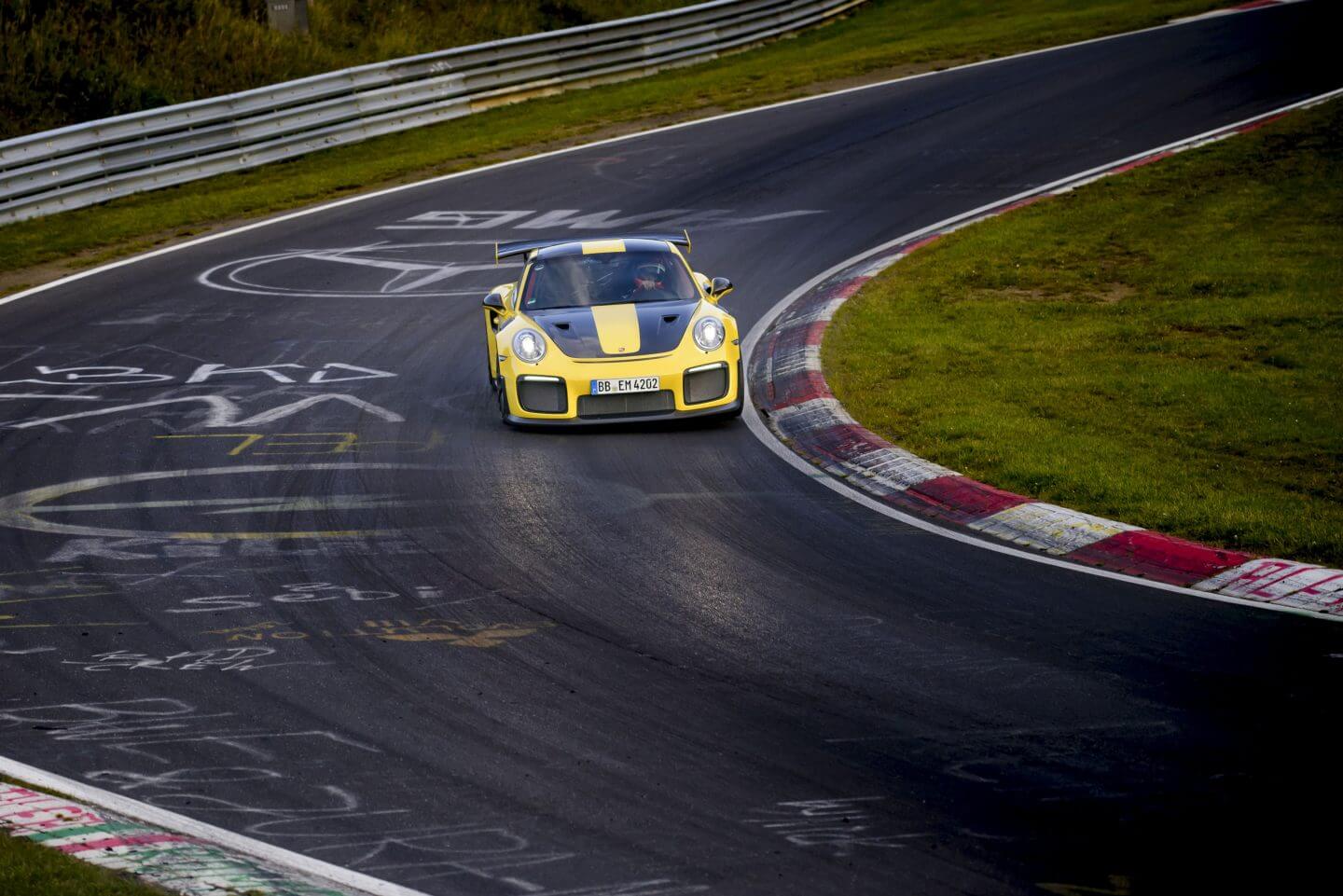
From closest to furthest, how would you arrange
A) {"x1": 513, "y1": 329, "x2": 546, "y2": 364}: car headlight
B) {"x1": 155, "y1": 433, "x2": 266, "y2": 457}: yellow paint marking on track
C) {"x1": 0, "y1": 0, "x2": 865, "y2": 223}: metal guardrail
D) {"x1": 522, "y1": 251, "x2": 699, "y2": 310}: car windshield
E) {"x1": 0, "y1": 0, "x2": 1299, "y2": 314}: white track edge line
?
{"x1": 155, "y1": 433, "x2": 266, "y2": 457}: yellow paint marking on track → {"x1": 513, "y1": 329, "x2": 546, "y2": 364}: car headlight → {"x1": 522, "y1": 251, "x2": 699, "y2": 310}: car windshield → {"x1": 0, "y1": 0, "x2": 1299, "y2": 314}: white track edge line → {"x1": 0, "y1": 0, "x2": 865, "y2": 223}: metal guardrail

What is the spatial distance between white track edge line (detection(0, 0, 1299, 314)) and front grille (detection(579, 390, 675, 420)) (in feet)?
27.5

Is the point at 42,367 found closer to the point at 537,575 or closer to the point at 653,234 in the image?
the point at 653,234

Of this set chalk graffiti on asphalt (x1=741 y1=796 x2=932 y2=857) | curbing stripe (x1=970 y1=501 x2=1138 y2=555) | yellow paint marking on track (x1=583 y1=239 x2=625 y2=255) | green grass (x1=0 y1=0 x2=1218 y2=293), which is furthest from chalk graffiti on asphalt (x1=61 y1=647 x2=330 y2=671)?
green grass (x1=0 y1=0 x2=1218 y2=293)

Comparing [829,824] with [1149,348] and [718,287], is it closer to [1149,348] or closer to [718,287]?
[718,287]

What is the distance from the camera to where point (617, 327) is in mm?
12047

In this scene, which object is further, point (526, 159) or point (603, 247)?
point (526, 159)

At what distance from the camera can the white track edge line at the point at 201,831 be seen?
16.1ft

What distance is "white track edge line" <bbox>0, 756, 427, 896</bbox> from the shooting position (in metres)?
4.91

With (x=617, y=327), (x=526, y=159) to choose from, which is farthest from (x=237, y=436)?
(x=526, y=159)

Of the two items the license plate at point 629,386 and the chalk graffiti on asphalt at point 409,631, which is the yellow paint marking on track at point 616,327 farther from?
the chalk graffiti on asphalt at point 409,631

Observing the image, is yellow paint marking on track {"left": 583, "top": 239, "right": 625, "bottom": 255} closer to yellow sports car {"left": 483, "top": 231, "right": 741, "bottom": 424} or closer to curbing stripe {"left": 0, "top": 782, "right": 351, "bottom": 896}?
yellow sports car {"left": 483, "top": 231, "right": 741, "bottom": 424}

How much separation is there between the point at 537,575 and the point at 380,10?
25723 millimetres

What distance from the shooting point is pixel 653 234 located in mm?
13648

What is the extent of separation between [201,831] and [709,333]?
7.30m
